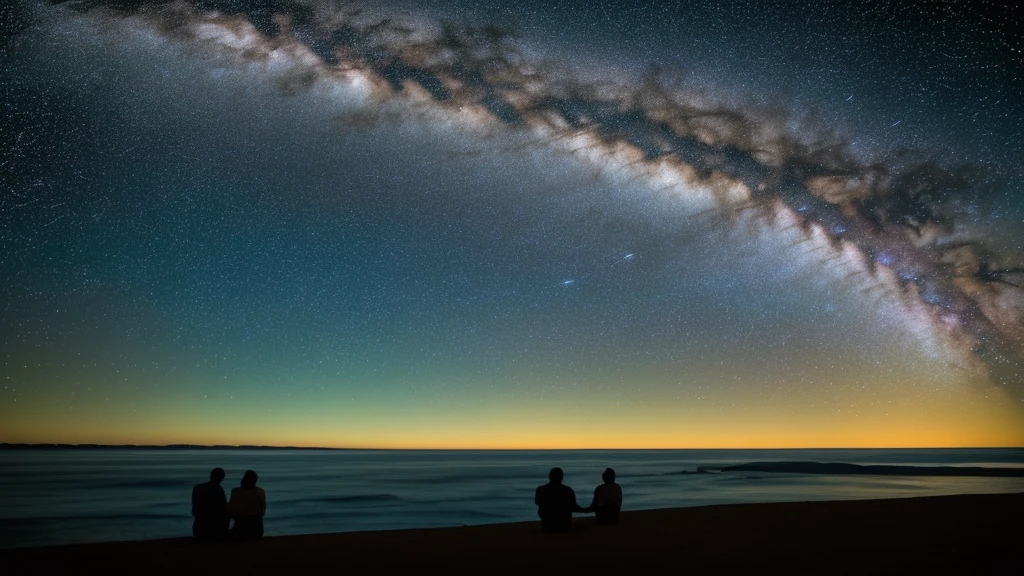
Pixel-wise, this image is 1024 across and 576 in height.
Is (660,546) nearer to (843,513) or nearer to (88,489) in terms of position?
(843,513)

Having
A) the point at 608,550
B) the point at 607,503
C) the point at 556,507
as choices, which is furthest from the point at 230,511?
the point at 607,503

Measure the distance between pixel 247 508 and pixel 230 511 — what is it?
0.96 feet

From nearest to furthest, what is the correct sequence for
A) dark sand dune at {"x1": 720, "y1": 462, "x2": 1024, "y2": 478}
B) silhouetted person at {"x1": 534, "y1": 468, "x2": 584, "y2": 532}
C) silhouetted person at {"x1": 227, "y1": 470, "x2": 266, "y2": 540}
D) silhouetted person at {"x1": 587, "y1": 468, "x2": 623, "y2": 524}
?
silhouetted person at {"x1": 227, "y1": 470, "x2": 266, "y2": 540} < silhouetted person at {"x1": 534, "y1": 468, "x2": 584, "y2": 532} < silhouetted person at {"x1": 587, "y1": 468, "x2": 623, "y2": 524} < dark sand dune at {"x1": 720, "y1": 462, "x2": 1024, "y2": 478}

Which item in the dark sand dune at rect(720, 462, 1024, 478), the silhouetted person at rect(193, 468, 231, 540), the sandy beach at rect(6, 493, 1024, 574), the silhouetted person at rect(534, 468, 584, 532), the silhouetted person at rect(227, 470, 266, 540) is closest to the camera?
the sandy beach at rect(6, 493, 1024, 574)

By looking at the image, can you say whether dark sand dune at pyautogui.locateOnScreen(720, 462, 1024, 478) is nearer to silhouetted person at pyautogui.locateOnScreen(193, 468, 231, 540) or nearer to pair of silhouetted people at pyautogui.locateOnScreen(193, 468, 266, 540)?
pair of silhouetted people at pyautogui.locateOnScreen(193, 468, 266, 540)

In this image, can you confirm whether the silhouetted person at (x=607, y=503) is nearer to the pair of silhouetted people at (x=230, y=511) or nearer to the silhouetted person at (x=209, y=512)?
the pair of silhouetted people at (x=230, y=511)

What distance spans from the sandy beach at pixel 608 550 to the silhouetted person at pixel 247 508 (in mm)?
416

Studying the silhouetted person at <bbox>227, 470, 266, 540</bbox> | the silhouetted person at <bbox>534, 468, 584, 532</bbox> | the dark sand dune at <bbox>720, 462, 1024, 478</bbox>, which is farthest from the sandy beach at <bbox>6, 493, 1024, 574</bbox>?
the dark sand dune at <bbox>720, 462, 1024, 478</bbox>

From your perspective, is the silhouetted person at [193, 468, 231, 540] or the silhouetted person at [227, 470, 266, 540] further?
the silhouetted person at [193, 468, 231, 540]

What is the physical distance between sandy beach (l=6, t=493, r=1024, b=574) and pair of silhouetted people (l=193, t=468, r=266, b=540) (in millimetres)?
422

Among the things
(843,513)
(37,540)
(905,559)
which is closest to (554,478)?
(905,559)

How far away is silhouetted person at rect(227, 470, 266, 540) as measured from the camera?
35.2 feet

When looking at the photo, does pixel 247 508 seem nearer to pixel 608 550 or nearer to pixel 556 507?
pixel 556 507

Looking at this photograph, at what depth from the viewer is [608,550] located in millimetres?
9875
